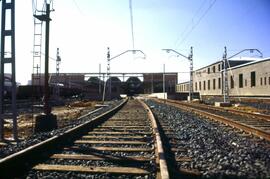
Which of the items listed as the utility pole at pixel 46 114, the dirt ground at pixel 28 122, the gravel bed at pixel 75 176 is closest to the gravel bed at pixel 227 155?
the gravel bed at pixel 75 176

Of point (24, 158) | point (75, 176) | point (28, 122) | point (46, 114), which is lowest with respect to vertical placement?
point (28, 122)

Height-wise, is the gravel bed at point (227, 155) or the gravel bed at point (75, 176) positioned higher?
the gravel bed at point (227, 155)

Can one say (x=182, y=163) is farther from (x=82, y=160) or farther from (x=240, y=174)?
(x=82, y=160)

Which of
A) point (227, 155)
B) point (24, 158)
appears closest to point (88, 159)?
point (24, 158)

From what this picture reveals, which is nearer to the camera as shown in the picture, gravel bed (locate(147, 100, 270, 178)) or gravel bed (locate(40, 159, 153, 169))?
gravel bed (locate(147, 100, 270, 178))

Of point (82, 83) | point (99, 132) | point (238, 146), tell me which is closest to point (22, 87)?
point (99, 132)

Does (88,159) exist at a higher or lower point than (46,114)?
lower

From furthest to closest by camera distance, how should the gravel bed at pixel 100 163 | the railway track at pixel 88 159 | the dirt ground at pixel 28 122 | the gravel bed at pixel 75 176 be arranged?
the dirt ground at pixel 28 122, the gravel bed at pixel 100 163, the railway track at pixel 88 159, the gravel bed at pixel 75 176

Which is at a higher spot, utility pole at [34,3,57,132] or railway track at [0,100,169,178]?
utility pole at [34,3,57,132]

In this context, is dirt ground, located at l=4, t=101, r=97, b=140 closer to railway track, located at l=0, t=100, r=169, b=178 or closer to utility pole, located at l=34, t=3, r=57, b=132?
utility pole, located at l=34, t=3, r=57, b=132

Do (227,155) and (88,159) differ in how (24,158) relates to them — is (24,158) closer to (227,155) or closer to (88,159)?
(88,159)

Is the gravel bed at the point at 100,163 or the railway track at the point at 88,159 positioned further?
the gravel bed at the point at 100,163

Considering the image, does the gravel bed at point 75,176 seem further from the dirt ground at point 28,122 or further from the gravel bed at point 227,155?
the dirt ground at point 28,122

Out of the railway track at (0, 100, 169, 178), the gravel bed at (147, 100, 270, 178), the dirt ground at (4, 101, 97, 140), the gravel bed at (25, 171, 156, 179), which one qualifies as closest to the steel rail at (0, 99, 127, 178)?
the railway track at (0, 100, 169, 178)
